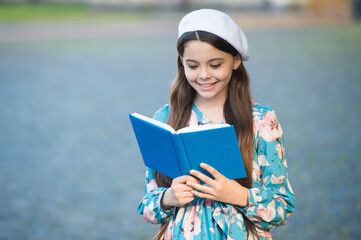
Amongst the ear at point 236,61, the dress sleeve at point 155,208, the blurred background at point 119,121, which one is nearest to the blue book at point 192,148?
the dress sleeve at point 155,208

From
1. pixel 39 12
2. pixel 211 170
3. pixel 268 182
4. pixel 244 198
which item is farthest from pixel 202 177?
pixel 39 12

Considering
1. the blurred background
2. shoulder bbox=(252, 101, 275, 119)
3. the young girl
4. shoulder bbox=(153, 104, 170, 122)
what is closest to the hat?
the young girl

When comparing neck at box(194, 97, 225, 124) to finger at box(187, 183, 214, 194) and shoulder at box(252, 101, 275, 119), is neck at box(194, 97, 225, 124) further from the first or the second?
finger at box(187, 183, 214, 194)

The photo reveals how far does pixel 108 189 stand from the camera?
16.0 ft

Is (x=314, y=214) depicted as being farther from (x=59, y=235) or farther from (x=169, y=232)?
(x=169, y=232)

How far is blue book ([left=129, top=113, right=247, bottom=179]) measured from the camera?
1.77m

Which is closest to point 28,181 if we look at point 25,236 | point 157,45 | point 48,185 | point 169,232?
point 48,185

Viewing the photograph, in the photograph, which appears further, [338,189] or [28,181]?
[28,181]

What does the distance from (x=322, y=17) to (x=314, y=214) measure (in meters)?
18.8

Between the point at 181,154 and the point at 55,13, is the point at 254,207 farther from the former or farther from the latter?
the point at 55,13

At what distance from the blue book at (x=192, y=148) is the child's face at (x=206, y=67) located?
0.72 ft

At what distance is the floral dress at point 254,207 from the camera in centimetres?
194

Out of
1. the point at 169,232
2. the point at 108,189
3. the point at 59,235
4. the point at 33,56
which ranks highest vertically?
the point at 33,56

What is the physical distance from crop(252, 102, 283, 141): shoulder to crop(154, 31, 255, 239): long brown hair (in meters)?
0.03
